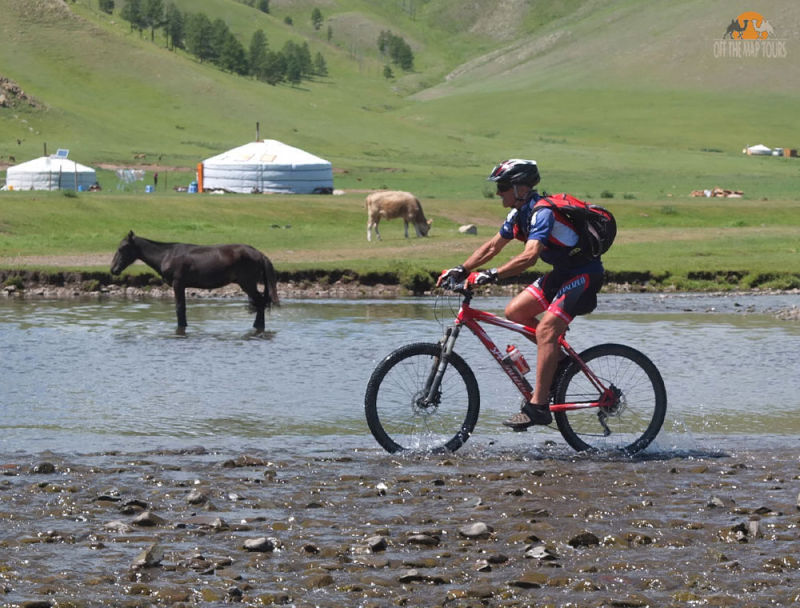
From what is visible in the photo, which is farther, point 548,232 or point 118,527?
point 548,232

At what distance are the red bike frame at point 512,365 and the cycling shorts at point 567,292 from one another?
245 millimetres

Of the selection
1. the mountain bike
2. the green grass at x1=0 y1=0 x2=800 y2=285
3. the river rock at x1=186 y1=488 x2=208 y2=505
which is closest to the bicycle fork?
the mountain bike

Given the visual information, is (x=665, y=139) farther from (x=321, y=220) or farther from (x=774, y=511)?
(x=774, y=511)

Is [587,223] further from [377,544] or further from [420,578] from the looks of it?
[420,578]

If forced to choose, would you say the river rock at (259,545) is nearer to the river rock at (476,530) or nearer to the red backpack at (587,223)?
the river rock at (476,530)

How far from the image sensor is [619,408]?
32.8 feet

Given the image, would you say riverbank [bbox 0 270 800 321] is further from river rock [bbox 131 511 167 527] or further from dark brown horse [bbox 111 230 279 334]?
river rock [bbox 131 511 167 527]

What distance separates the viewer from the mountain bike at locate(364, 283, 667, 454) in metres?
9.86

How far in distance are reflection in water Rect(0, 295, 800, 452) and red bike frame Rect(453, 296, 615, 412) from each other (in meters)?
0.74

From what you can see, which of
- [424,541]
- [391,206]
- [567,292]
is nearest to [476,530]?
[424,541]

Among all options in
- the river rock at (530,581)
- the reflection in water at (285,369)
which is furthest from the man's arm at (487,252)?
the river rock at (530,581)

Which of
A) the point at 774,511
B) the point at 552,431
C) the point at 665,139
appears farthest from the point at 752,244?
the point at 665,139

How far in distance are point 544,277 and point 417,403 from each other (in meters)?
1.38

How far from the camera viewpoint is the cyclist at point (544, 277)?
9.52 metres
